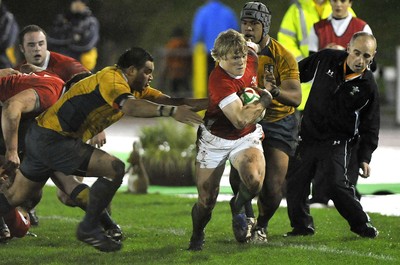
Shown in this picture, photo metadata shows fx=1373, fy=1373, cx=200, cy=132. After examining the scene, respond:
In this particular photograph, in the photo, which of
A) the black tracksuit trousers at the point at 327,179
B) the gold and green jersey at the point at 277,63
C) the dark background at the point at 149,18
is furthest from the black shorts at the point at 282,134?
the dark background at the point at 149,18

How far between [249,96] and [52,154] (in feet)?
5.21

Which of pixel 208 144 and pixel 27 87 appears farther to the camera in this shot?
pixel 27 87

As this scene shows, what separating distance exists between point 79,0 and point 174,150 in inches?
156

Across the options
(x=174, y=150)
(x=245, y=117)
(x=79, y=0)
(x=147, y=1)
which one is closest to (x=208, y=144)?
(x=245, y=117)

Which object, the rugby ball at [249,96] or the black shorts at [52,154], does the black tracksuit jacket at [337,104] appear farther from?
the black shorts at [52,154]

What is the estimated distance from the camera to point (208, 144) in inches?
417

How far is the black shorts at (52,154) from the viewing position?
10.6 m

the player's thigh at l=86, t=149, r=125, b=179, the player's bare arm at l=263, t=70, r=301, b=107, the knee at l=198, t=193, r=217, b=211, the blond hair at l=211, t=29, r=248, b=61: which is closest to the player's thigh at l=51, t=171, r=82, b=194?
the player's thigh at l=86, t=149, r=125, b=179

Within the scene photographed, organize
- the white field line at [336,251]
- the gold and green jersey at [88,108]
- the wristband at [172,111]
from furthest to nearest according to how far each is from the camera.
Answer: the white field line at [336,251]
the gold and green jersey at [88,108]
the wristband at [172,111]

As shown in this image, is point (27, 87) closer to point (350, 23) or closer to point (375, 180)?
point (350, 23)

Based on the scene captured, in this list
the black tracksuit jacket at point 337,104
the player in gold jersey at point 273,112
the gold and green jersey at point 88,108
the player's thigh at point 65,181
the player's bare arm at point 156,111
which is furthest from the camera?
the black tracksuit jacket at point 337,104

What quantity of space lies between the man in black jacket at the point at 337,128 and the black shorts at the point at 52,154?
2084mm

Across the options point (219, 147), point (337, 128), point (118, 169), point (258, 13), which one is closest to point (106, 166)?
point (118, 169)

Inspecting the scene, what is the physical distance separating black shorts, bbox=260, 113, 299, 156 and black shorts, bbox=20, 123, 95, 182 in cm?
159
